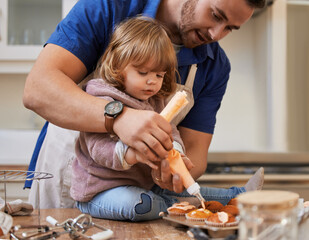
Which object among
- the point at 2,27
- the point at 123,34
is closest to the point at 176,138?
the point at 123,34

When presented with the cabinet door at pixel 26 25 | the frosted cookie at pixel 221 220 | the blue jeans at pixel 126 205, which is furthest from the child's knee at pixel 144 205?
the cabinet door at pixel 26 25

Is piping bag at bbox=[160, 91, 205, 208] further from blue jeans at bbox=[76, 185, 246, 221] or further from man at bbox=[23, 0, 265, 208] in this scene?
blue jeans at bbox=[76, 185, 246, 221]

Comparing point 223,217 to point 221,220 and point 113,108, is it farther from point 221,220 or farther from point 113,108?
point 113,108

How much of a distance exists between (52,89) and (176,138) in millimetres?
371

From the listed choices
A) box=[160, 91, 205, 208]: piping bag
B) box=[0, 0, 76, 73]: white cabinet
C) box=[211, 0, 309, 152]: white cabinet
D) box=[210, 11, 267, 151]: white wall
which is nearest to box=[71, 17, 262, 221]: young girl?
box=[160, 91, 205, 208]: piping bag

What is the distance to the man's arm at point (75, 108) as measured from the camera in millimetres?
907

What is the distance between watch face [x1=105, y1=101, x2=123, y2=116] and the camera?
3.12 ft

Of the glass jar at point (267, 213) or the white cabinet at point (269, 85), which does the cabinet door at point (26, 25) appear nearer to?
the white cabinet at point (269, 85)

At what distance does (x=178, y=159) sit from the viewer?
96 cm

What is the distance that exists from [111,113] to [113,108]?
2 cm

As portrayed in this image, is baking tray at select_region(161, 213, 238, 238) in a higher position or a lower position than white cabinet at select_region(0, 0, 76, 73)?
lower

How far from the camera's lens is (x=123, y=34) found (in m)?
1.14

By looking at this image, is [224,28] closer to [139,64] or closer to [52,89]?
[139,64]

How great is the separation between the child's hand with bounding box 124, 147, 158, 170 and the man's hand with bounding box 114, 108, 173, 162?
0.05ft
